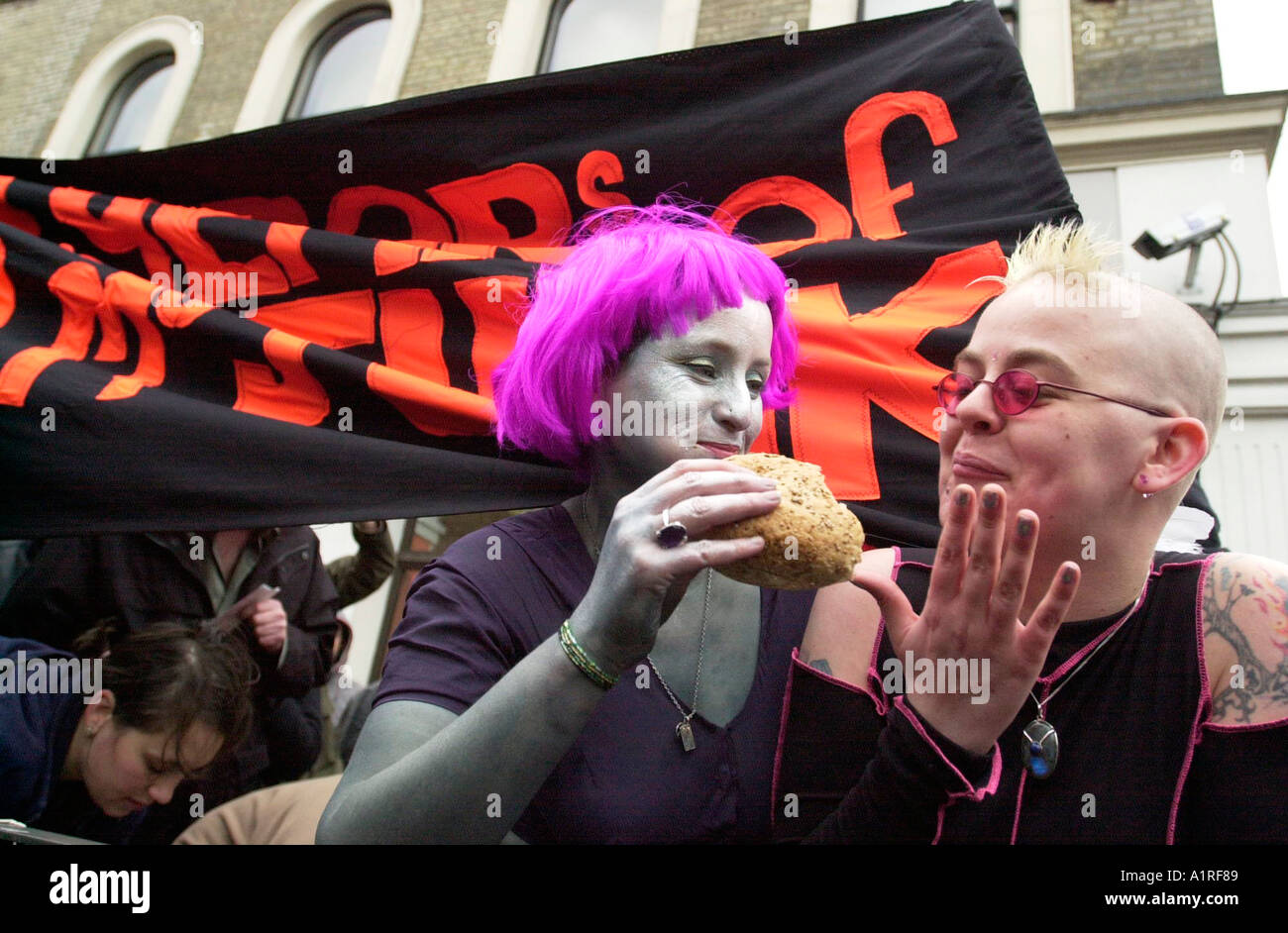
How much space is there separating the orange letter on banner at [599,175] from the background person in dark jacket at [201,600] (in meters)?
1.61

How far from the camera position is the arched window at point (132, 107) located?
9.38 metres

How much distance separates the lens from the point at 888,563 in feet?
5.84

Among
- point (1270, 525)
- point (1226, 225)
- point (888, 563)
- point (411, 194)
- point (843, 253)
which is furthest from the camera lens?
point (1226, 225)

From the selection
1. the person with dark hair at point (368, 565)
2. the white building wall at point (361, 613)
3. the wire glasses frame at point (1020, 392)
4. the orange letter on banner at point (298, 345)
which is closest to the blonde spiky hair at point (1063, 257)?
the wire glasses frame at point (1020, 392)

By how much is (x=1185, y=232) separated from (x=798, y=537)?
473 cm

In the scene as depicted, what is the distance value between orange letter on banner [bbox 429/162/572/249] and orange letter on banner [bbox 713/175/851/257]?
563 millimetres

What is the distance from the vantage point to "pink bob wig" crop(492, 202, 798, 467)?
170cm

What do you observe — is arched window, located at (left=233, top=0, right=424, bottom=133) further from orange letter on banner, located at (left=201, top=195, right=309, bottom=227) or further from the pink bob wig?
the pink bob wig

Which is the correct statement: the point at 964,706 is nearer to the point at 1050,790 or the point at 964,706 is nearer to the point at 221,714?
the point at 1050,790

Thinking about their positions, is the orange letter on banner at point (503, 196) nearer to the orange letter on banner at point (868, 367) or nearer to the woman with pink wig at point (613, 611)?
the orange letter on banner at point (868, 367)

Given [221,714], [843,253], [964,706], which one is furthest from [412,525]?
[964,706]

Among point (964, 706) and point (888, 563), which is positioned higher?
point (888, 563)

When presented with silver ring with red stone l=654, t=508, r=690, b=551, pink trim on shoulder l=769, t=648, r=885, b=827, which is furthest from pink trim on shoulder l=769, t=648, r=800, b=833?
silver ring with red stone l=654, t=508, r=690, b=551
